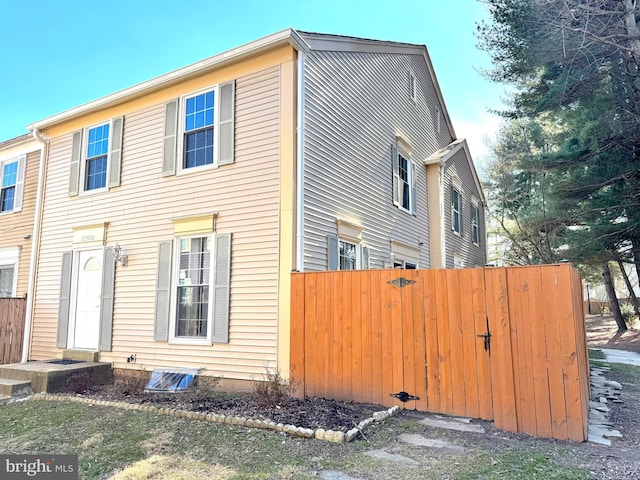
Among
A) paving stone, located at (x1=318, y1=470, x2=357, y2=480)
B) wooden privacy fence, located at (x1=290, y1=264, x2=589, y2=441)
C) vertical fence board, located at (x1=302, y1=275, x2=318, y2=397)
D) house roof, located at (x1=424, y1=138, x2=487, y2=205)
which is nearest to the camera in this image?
paving stone, located at (x1=318, y1=470, x2=357, y2=480)

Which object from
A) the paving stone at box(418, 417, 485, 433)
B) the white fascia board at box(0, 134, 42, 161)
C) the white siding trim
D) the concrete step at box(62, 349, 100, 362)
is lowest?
the paving stone at box(418, 417, 485, 433)

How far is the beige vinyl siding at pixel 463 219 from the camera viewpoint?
13.2 meters

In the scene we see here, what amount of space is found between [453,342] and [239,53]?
577 centimetres

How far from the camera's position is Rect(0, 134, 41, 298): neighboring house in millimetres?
10836

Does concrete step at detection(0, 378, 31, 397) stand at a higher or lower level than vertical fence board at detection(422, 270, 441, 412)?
lower

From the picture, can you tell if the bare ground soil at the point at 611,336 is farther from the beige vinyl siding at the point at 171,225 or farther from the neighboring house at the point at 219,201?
the beige vinyl siding at the point at 171,225

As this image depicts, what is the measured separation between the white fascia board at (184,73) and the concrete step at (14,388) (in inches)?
225

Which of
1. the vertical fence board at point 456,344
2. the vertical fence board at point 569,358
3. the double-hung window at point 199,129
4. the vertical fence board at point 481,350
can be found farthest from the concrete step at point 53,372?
the vertical fence board at point 569,358

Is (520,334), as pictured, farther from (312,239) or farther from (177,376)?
(177,376)

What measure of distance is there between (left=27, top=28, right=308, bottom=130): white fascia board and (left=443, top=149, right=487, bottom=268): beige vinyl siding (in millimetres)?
7788

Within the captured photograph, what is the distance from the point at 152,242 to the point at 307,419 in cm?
488

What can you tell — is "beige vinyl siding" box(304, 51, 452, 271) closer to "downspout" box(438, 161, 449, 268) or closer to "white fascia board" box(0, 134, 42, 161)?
"downspout" box(438, 161, 449, 268)

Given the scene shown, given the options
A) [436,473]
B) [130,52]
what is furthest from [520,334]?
[130,52]

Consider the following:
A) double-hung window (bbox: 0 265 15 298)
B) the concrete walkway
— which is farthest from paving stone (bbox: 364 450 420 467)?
double-hung window (bbox: 0 265 15 298)
